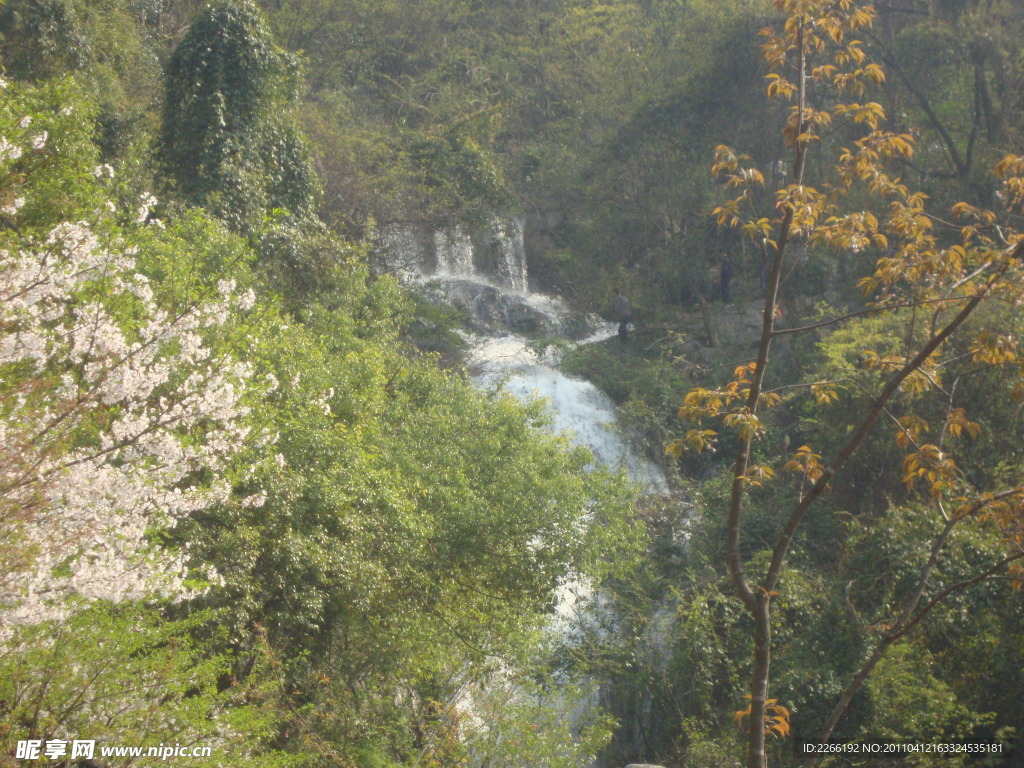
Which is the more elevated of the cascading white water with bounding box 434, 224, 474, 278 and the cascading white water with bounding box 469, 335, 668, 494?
the cascading white water with bounding box 434, 224, 474, 278

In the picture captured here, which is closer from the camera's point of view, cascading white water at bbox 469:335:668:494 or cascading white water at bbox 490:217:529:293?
cascading white water at bbox 469:335:668:494

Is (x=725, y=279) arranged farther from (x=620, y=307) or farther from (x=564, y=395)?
(x=564, y=395)

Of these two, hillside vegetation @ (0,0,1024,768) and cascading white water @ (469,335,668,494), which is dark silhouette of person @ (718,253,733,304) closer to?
hillside vegetation @ (0,0,1024,768)

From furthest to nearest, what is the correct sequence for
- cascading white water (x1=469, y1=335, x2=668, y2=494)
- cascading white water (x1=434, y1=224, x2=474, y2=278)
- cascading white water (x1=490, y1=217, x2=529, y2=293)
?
cascading white water (x1=490, y1=217, x2=529, y2=293) < cascading white water (x1=434, y1=224, x2=474, y2=278) < cascading white water (x1=469, y1=335, x2=668, y2=494)

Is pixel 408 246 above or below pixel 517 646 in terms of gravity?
above

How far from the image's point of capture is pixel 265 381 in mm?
8984

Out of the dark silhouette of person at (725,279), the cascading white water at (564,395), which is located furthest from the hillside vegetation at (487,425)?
the cascading white water at (564,395)

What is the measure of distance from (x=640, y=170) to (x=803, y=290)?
5965mm

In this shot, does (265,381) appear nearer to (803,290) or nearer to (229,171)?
(229,171)

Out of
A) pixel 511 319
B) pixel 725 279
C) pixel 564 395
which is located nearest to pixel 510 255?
pixel 511 319

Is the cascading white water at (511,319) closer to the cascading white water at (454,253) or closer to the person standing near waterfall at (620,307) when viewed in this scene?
the cascading white water at (454,253)

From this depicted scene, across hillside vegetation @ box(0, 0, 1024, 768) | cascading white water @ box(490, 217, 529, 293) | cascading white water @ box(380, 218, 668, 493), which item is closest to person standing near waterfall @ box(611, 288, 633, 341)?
hillside vegetation @ box(0, 0, 1024, 768)

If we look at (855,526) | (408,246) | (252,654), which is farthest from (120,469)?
(408,246)

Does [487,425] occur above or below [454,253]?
below
